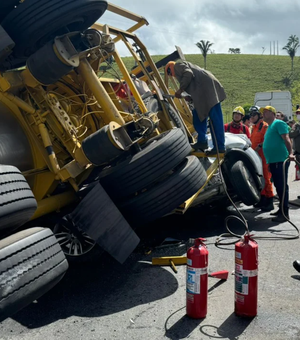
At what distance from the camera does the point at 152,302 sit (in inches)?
141

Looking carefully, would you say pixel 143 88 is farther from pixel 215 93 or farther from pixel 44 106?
pixel 44 106

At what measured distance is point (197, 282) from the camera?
125 inches

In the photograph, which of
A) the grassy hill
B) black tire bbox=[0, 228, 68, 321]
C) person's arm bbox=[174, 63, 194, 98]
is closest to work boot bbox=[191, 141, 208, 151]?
person's arm bbox=[174, 63, 194, 98]

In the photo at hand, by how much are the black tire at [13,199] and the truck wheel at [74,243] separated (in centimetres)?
149

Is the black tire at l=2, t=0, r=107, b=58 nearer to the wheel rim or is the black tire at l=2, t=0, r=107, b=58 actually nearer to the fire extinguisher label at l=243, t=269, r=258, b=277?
the wheel rim

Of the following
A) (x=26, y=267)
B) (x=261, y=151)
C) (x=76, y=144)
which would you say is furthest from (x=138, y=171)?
(x=261, y=151)

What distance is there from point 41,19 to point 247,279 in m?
2.86

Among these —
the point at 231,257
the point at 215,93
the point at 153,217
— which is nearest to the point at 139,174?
the point at 153,217

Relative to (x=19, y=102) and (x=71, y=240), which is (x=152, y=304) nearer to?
(x=71, y=240)

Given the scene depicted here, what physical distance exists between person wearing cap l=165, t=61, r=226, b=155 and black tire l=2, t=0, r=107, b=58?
5.99ft

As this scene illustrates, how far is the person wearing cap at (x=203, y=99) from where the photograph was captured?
5727 millimetres

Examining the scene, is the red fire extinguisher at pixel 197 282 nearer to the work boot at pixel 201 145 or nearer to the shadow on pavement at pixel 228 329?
the shadow on pavement at pixel 228 329

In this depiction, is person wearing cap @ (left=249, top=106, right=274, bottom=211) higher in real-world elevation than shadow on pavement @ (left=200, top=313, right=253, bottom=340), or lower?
higher

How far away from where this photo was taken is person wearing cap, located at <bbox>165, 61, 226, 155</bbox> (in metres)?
5.73
